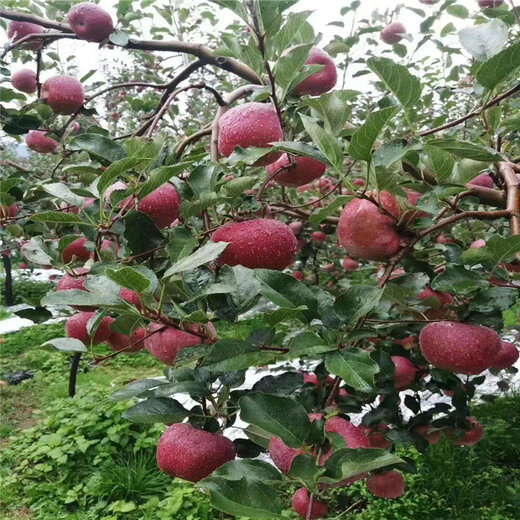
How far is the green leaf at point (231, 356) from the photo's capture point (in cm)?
53

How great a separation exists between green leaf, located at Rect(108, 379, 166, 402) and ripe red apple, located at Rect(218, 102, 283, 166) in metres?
0.30

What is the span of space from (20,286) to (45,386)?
13.8 ft

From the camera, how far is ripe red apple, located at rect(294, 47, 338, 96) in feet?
2.96

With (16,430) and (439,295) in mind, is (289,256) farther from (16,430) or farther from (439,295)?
(16,430)

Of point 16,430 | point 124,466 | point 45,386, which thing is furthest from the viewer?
point 45,386

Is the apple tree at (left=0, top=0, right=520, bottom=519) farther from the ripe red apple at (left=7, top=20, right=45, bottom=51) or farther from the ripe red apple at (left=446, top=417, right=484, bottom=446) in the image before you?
the ripe red apple at (left=446, top=417, right=484, bottom=446)

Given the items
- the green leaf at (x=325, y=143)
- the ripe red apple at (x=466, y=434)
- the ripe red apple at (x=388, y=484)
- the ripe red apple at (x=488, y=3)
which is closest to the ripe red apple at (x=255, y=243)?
the green leaf at (x=325, y=143)

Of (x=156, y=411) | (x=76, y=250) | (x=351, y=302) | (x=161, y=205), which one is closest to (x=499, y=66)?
(x=351, y=302)

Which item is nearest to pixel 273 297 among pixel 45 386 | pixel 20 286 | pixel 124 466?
pixel 124 466

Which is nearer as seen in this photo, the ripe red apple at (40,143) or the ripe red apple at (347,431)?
the ripe red apple at (347,431)

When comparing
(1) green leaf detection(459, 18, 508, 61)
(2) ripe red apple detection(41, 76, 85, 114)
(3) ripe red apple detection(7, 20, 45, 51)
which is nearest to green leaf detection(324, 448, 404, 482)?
(1) green leaf detection(459, 18, 508, 61)

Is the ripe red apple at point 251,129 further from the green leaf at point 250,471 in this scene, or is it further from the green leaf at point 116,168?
the green leaf at point 250,471

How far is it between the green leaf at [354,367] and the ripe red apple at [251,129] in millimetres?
247

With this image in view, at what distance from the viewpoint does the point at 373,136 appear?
1.70 ft
